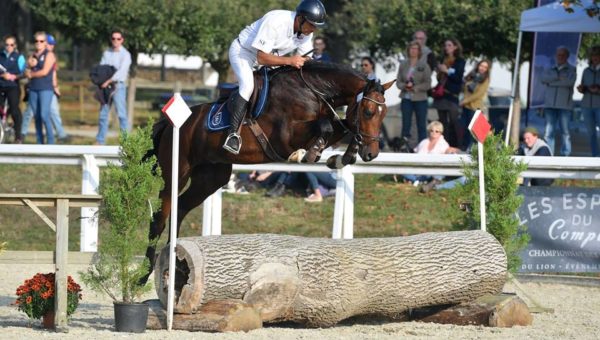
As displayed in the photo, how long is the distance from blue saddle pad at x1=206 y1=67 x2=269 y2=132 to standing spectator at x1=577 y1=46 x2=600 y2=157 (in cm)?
690

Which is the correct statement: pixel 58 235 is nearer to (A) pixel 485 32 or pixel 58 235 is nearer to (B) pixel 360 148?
(B) pixel 360 148

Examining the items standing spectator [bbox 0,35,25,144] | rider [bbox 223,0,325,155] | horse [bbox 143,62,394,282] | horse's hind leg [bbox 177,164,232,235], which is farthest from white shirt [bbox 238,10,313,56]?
standing spectator [bbox 0,35,25,144]

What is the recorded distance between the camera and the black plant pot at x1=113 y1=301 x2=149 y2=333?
8320 millimetres

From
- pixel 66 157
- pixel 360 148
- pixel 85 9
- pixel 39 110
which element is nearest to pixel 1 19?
pixel 85 9

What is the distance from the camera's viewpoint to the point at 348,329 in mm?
8961

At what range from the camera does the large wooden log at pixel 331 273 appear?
8453 mm

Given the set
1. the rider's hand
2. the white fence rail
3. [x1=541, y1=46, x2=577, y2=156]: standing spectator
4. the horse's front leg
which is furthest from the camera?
[x1=541, y1=46, x2=577, y2=156]: standing spectator

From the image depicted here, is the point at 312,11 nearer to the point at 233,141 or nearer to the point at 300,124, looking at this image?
the point at 300,124

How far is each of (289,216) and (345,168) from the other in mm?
2339

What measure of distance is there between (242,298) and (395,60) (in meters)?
16.1

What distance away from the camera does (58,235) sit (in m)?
8.42

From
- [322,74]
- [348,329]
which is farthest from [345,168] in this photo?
[348,329]

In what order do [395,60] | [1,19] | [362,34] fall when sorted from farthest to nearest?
[1,19], [395,60], [362,34]

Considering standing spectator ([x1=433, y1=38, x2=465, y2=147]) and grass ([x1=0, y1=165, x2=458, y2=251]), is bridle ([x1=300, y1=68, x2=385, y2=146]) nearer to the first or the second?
grass ([x1=0, y1=165, x2=458, y2=251])
